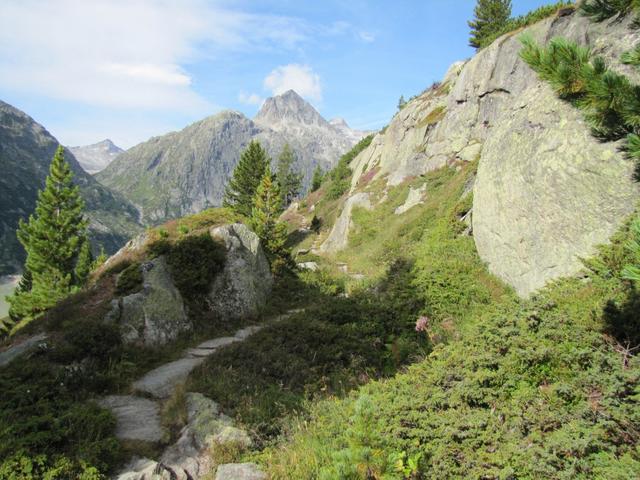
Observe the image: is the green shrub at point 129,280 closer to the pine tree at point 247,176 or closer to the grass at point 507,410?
the grass at point 507,410

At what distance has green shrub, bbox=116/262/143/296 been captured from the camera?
15.2 meters

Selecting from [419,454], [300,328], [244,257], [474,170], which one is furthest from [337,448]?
[474,170]

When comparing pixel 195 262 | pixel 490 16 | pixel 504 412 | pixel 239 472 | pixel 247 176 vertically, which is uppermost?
pixel 490 16

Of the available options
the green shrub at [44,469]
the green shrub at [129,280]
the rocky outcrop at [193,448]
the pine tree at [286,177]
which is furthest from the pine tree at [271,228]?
the pine tree at [286,177]

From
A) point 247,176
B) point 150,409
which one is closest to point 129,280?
point 150,409

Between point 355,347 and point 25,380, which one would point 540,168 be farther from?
point 25,380

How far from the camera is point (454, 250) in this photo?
16.8 metres

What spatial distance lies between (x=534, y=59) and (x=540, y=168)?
6.70 meters

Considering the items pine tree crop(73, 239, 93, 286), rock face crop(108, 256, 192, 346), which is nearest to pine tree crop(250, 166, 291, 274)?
rock face crop(108, 256, 192, 346)

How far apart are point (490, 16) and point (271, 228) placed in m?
45.1

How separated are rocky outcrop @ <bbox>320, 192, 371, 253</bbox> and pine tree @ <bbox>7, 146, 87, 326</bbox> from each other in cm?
2530

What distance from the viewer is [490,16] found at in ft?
164

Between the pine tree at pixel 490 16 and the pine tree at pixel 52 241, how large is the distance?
53.5 meters

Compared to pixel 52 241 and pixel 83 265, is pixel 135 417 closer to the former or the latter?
pixel 52 241
